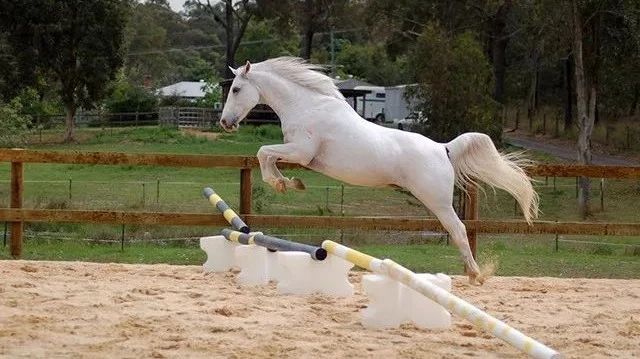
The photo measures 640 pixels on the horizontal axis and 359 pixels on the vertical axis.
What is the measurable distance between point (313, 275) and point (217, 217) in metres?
2.70

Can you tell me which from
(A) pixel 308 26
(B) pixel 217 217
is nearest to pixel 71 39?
(A) pixel 308 26

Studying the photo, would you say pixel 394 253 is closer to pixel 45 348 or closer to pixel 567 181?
pixel 45 348

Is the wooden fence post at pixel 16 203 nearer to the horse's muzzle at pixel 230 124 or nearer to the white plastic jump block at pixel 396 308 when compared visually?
the horse's muzzle at pixel 230 124

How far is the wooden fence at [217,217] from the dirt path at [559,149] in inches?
922

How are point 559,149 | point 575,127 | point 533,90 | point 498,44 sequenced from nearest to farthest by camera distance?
point 559,149 < point 575,127 < point 498,44 < point 533,90

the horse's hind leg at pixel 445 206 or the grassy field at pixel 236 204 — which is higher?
the horse's hind leg at pixel 445 206

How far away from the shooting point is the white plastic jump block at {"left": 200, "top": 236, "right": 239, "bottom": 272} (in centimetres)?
886

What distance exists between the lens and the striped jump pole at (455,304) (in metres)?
4.82

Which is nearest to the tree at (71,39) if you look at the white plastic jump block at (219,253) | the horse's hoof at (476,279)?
the white plastic jump block at (219,253)

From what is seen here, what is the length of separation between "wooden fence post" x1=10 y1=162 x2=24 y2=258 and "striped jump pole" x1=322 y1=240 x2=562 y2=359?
424cm

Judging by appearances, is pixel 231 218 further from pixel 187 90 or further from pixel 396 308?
pixel 187 90

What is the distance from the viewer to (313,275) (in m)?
7.50

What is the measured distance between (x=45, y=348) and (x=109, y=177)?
71.3 ft

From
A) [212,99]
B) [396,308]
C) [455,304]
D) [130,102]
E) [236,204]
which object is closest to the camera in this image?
[455,304]
